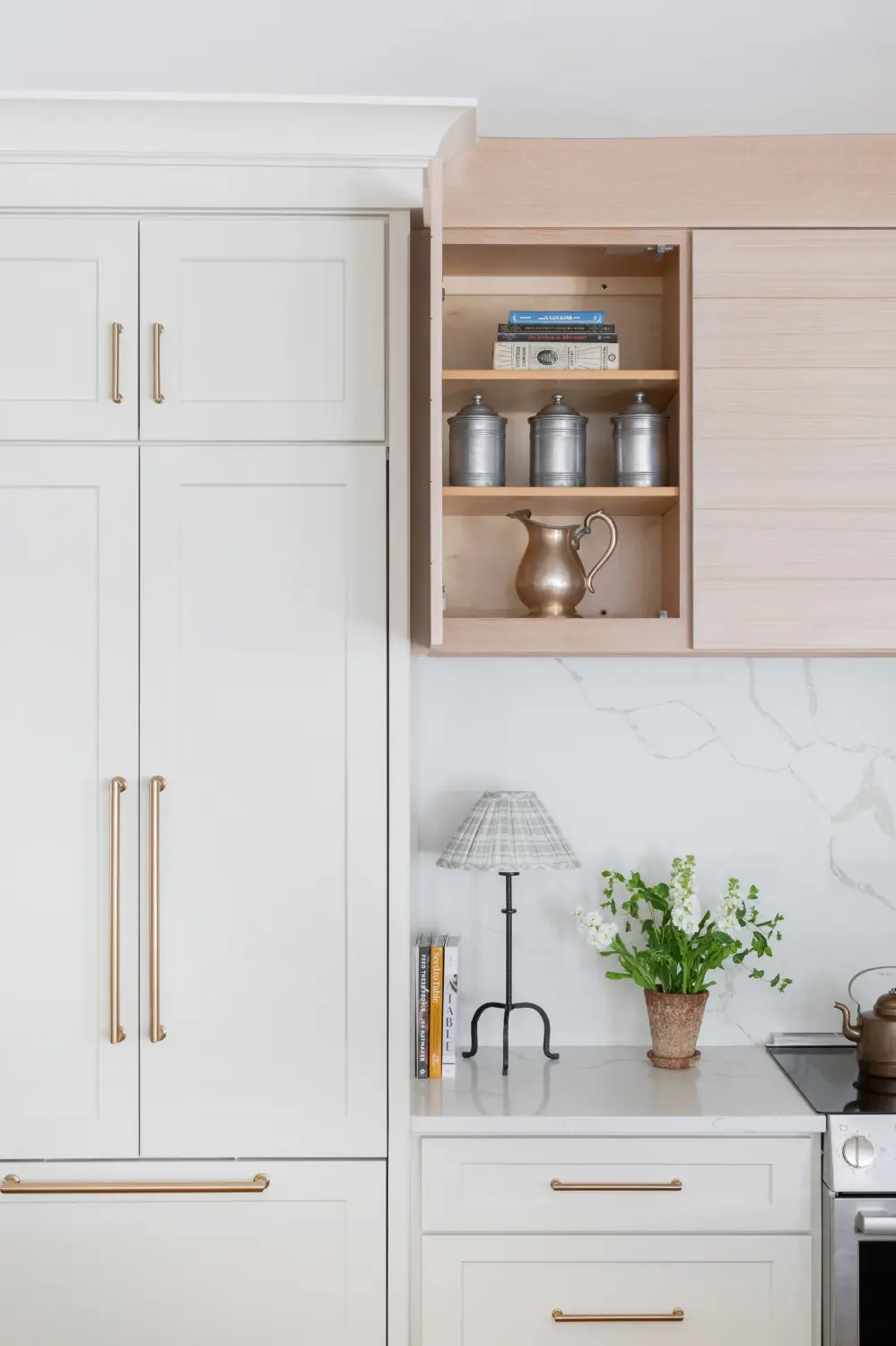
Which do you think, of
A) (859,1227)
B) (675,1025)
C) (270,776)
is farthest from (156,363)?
(859,1227)

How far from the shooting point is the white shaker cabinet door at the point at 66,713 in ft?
6.17

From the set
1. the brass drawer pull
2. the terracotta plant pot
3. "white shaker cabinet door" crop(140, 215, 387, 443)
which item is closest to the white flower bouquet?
the terracotta plant pot

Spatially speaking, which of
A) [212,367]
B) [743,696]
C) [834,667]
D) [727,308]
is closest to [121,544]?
[212,367]

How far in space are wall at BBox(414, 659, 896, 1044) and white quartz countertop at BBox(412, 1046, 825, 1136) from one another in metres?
0.14

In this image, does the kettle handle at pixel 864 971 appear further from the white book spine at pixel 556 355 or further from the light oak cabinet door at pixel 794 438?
the white book spine at pixel 556 355

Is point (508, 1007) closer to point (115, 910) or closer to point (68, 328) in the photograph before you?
point (115, 910)

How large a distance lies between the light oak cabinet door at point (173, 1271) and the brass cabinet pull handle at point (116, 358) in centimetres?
129

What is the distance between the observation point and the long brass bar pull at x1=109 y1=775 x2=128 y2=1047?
1.86 m

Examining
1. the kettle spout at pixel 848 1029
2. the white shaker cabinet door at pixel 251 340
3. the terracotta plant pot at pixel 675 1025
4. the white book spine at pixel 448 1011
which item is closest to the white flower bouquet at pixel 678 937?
the terracotta plant pot at pixel 675 1025

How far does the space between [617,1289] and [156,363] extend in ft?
5.77

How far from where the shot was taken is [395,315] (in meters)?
1.92

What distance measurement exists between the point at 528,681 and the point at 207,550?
2.64 feet

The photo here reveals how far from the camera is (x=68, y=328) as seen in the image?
1.90 m

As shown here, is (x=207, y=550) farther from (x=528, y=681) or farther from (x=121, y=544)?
(x=528, y=681)
